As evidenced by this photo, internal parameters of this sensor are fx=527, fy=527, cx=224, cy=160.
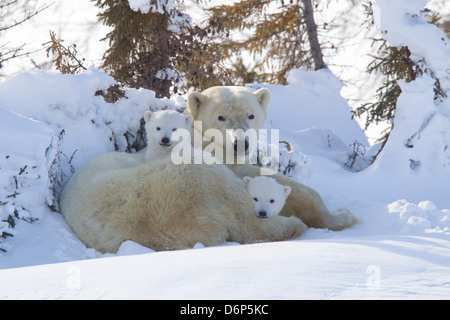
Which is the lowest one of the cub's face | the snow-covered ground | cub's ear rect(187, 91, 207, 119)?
the snow-covered ground

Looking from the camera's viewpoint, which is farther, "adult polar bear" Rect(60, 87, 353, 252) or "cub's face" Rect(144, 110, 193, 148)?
"cub's face" Rect(144, 110, 193, 148)

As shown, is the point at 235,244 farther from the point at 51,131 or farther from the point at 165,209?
the point at 51,131

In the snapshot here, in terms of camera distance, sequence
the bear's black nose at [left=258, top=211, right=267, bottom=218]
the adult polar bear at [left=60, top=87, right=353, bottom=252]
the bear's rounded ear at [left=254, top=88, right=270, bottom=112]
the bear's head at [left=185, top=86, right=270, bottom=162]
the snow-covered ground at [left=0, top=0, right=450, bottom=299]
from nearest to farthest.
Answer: the snow-covered ground at [left=0, top=0, right=450, bottom=299], the adult polar bear at [left=60, top=87, right=353, bottom=252], the bear's black nose at [left=258, top=211, right=267, bottom=218], the bear's head at [left=185, top=86, right=270, bottom=162], the bear's rounded ear at [left=254, top=88, right=270, bottom=112]

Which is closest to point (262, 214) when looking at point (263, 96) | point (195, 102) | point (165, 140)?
point (165, 140)

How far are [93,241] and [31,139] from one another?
1.06 m

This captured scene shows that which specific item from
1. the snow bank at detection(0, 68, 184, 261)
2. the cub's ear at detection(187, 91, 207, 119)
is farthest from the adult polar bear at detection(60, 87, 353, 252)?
the cub's ear at detection(187, 91, 207, 119)

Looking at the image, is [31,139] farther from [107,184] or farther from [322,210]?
[322,210]

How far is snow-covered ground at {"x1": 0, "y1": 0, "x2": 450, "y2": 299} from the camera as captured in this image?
2.41m

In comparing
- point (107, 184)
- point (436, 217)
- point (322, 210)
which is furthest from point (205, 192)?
point (436, 217)

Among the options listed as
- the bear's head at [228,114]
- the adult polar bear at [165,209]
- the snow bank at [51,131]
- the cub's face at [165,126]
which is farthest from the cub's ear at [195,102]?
the adult polar bear at [165,209]

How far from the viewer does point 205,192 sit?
411 centimetres

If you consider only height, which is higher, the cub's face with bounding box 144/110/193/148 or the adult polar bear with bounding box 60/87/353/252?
the cub's face with bounding box 144/110/193/148

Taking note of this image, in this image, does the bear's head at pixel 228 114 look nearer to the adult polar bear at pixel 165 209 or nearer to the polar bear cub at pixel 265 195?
the polar bear cub at pixel 265 195

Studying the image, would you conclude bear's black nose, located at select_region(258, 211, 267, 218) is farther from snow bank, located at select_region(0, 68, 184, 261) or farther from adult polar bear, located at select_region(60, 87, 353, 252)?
snow bank, located at select_region(0, 68, 184, 261)
